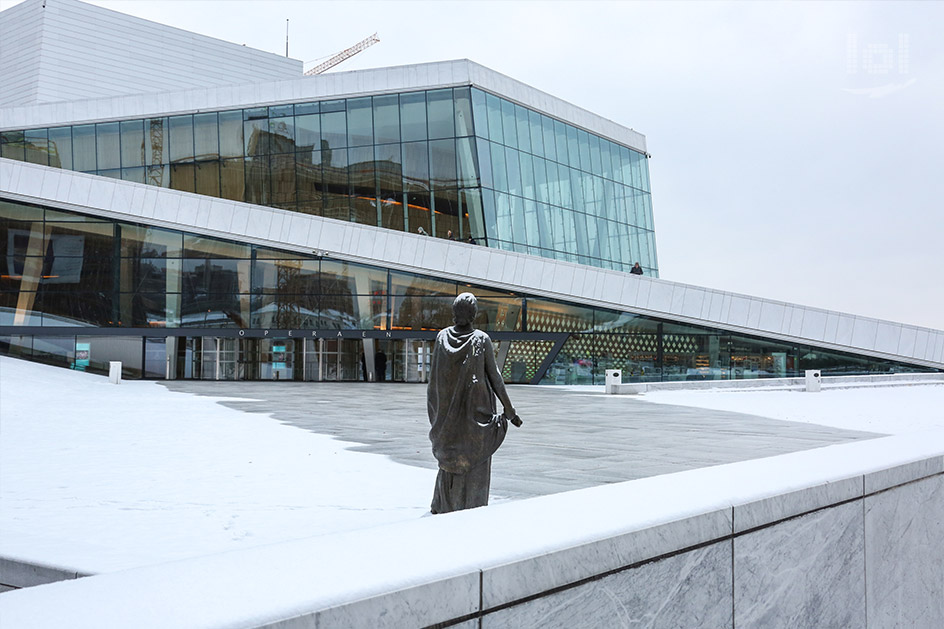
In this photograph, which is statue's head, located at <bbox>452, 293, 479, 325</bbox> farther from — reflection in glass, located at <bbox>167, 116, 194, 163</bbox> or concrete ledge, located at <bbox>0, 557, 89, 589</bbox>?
reflection in glass, located at <bbox>167, 116, 194, 163</bbox>

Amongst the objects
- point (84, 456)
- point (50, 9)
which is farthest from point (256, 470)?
point (50, 9)

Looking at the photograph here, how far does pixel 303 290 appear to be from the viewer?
116ft

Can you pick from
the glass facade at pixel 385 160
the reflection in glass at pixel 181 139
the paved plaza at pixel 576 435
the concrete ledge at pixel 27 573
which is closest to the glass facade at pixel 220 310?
the glass facade at pixel 385 160

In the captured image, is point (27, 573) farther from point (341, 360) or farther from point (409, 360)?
point (341, 360)

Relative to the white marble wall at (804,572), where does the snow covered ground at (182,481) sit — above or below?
below

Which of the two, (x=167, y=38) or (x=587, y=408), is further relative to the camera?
(x=167, y=38)

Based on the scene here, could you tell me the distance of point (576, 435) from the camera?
14.3m

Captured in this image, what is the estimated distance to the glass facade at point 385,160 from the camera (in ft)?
118

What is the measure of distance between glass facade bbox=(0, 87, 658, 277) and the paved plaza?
44.2 ft

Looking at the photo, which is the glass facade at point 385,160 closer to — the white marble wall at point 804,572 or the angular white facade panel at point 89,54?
the angular white facade panel at point 89,54

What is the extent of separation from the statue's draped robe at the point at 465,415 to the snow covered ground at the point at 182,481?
117cm

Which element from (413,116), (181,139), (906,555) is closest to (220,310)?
(181,139)

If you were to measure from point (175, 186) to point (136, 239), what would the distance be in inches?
189

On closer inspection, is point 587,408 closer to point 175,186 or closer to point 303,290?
point 303,290
